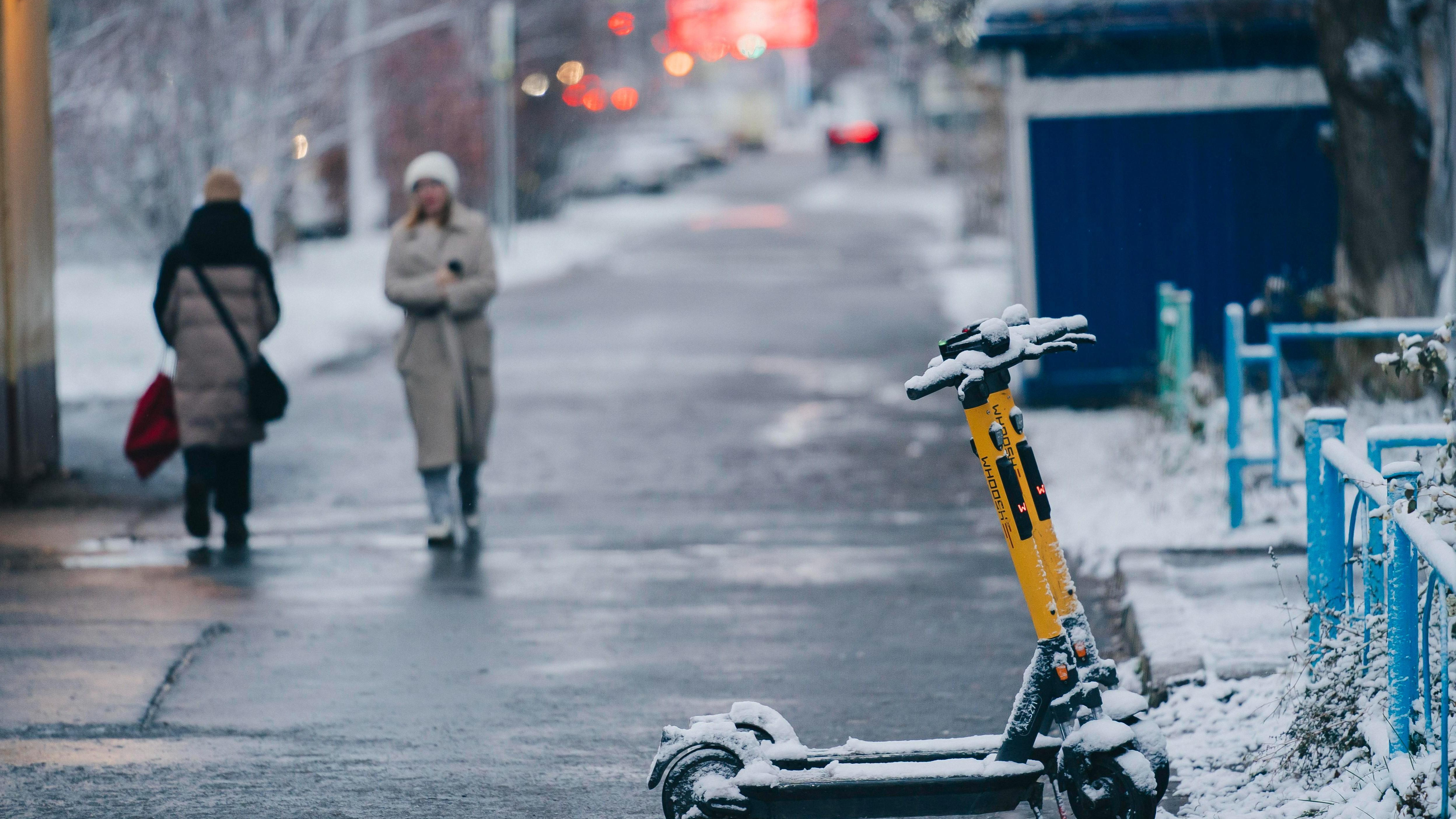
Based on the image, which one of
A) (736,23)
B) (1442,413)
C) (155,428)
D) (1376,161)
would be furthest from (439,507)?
(736,23)

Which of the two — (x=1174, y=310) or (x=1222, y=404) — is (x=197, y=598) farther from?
(x=1222, y=404)

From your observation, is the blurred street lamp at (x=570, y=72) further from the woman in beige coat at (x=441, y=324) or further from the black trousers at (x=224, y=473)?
the black trousers at (x=224, y=473)

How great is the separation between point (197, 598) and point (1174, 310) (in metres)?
5.14

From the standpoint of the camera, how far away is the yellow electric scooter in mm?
4281

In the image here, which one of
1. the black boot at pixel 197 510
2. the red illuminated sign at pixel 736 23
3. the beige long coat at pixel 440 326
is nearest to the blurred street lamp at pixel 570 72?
the red illuminated sign at pixel 736 23

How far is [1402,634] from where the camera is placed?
4160 mm

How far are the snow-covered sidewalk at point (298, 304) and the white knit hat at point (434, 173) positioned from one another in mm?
4944

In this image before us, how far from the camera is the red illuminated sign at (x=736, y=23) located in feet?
149

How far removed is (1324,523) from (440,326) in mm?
4439

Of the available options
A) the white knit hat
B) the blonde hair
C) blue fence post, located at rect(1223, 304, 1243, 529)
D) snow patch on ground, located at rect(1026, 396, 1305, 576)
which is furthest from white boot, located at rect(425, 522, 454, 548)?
blue fence post, located at rect(1223, 304, 1243, 529)

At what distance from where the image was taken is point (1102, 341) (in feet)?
39.4

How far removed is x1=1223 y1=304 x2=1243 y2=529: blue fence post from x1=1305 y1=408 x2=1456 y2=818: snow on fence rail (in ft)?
7.80

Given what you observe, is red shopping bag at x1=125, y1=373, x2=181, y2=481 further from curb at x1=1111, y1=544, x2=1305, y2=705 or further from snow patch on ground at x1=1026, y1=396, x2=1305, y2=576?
curb at x1=1111, y1=544, x2=1305, y2=705

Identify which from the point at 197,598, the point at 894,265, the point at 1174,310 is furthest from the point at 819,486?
the point at 894,265
